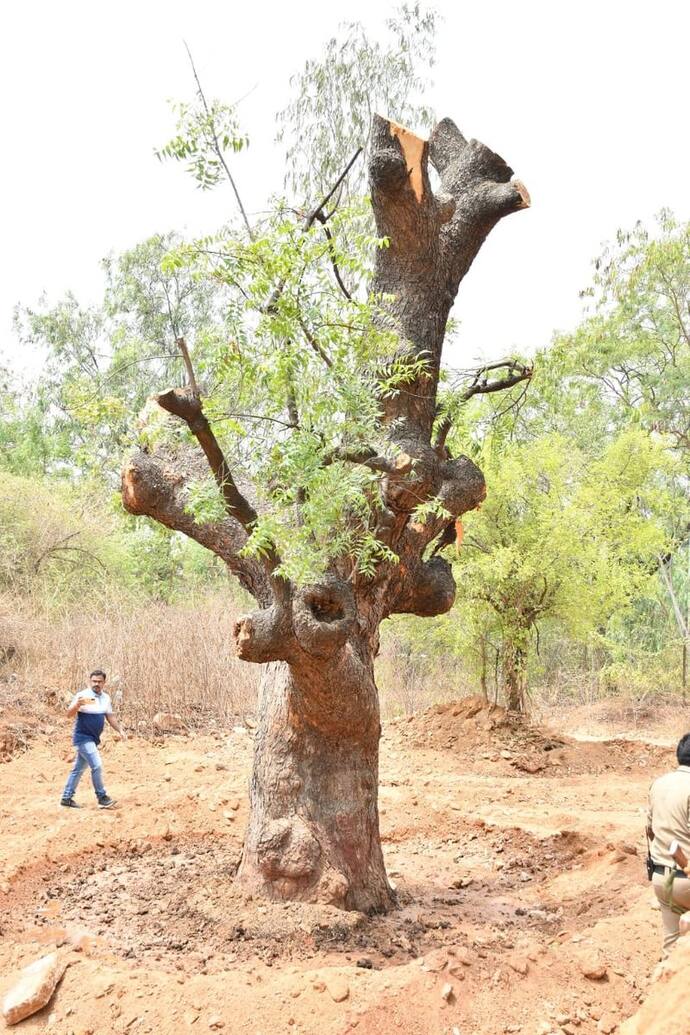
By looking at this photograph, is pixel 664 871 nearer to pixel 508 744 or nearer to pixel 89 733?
pixel 89 733

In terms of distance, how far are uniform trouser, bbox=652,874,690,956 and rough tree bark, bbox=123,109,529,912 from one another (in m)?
1.82

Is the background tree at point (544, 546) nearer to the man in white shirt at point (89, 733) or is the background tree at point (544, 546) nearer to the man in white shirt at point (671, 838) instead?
the man in white shirt at point (89, 733)

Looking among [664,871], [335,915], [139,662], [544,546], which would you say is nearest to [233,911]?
[335,915]

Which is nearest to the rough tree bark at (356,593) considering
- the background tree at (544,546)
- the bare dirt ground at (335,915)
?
the bare dirt ground at (335,915)

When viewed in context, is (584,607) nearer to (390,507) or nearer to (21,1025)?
(390,507)

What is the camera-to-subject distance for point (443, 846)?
764 centimetres

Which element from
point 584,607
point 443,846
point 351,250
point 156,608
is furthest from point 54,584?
point 351,250

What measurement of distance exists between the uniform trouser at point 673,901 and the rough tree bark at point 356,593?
1.82 meters

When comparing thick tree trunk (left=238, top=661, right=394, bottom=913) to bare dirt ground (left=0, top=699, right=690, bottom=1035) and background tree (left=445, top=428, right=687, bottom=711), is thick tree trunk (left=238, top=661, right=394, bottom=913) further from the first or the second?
background tree (left=445, top=428, right=687, bottom=711)

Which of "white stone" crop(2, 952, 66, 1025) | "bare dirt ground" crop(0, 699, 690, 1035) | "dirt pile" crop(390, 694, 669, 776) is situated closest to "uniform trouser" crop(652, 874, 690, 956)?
"bare dirt ground" crop(0, 699, 690, 1035)

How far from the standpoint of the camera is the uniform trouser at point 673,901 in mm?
4031

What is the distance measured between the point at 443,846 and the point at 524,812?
129 centimetres

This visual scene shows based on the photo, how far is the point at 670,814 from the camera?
406cm

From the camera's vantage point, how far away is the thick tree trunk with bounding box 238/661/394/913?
5109mm
